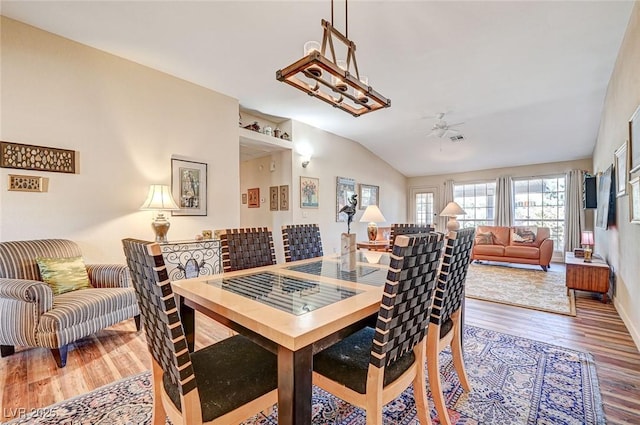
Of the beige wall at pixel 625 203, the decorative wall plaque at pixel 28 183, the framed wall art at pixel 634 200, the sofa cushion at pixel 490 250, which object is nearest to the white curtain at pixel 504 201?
the sofa cushion at pixel 490 250

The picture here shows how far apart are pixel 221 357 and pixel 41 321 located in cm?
173

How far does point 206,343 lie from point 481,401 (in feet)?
6.81

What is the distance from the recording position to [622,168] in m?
2.91

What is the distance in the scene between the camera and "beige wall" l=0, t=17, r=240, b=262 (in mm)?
2607

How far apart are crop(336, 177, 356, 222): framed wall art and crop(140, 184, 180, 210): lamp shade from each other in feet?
11.3

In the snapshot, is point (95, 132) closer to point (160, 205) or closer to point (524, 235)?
point (160, 205)

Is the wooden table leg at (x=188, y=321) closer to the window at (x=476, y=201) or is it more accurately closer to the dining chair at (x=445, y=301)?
the dining chair at (x=445, y=301)

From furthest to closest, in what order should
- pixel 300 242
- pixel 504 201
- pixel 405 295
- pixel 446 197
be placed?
1. pixel 446 197
2. pixel 504 201
3. pixel 300 242
4. pixel 405 295

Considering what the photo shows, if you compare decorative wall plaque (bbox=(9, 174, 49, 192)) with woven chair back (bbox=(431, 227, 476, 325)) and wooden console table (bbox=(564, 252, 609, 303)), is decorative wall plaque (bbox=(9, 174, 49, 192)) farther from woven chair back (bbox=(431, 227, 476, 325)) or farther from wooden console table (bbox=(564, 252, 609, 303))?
wooden console table (bbox=(564, 252, 609, 303))

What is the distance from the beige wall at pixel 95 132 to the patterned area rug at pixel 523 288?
13.2 ft

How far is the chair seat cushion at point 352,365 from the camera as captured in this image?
1195 mm

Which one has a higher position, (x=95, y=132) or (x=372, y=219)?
(x=95, y=132)

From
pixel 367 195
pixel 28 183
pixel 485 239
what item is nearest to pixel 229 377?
pixel 28 183

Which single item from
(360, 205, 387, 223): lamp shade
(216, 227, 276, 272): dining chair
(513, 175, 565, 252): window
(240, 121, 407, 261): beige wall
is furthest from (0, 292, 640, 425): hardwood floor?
(513, 175, 565, 252): window
